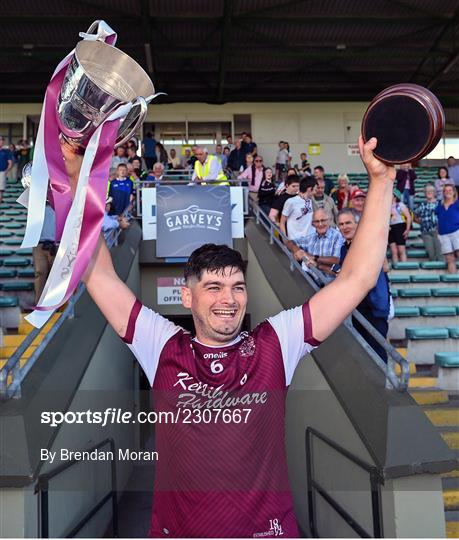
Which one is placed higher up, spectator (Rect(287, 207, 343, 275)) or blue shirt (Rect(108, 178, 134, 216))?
blue shirt (Rect(108, 178, 134, 216))

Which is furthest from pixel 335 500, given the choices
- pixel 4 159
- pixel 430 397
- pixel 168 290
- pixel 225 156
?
pixel 225 156

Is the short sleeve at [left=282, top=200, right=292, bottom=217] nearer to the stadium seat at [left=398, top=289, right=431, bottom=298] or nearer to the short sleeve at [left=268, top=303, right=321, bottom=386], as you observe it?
the stadium seat at [left=398, top=289, right=431, bottom=298]

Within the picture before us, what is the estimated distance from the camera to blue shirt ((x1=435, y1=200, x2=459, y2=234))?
7.64 metres

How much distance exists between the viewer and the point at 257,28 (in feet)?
55.0

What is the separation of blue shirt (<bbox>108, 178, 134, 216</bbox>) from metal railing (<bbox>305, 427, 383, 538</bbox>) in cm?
549

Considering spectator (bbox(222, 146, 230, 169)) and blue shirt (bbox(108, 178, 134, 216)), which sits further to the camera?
spectator (bbox(222, 146, 230, 169))

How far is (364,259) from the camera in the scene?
6.22ft

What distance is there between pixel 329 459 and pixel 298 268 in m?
2.25

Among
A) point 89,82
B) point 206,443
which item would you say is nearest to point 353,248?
point 206,443

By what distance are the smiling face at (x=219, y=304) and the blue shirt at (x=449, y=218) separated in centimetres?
648

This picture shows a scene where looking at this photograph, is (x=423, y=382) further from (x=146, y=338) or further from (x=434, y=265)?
(x=146, y=338)

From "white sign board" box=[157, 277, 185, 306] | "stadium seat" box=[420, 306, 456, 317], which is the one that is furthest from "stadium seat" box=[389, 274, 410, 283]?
"white sign board" box=[157, 277, 185, 306]

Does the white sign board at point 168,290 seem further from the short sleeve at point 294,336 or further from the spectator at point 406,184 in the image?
the short sleeve at point 294,336

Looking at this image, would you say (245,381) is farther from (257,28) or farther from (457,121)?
(457,121)
